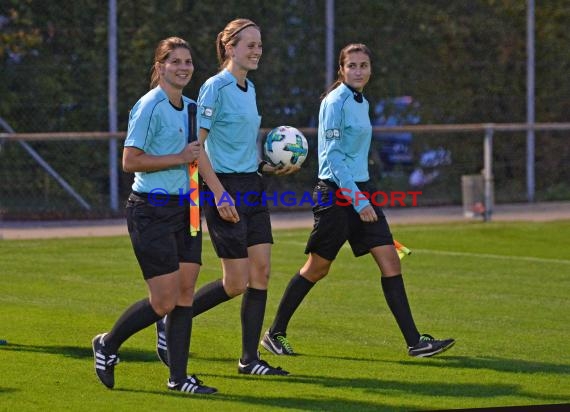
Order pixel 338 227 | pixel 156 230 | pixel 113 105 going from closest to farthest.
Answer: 1. pixel 156 230
2. pixel 338 227
3. pixel 113 105

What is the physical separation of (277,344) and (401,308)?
87 cm

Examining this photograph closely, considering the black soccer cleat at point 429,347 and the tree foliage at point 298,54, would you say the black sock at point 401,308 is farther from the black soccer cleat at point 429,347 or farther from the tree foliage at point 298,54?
the tree foliage at point 298,54

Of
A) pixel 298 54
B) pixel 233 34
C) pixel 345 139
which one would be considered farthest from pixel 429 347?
pixel 298 54

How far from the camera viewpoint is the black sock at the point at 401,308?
896 centimetres

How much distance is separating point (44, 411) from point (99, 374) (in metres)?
0.62

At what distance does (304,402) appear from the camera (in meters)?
7.50

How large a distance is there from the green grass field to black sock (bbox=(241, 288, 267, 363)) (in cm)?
17

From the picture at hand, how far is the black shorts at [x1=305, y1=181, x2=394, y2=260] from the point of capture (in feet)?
29.9

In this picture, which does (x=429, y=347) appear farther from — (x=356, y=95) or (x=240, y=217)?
(x=356, y=95)

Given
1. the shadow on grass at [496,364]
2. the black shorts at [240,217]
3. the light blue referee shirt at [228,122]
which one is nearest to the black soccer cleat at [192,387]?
the black shorts at [240,217]

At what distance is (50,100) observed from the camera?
19.4m

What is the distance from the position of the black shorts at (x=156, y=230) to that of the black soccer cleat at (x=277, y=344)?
168cm

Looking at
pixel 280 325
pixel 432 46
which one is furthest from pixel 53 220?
pixel 280 325

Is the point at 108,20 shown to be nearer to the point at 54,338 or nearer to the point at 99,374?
the point at 54,338
